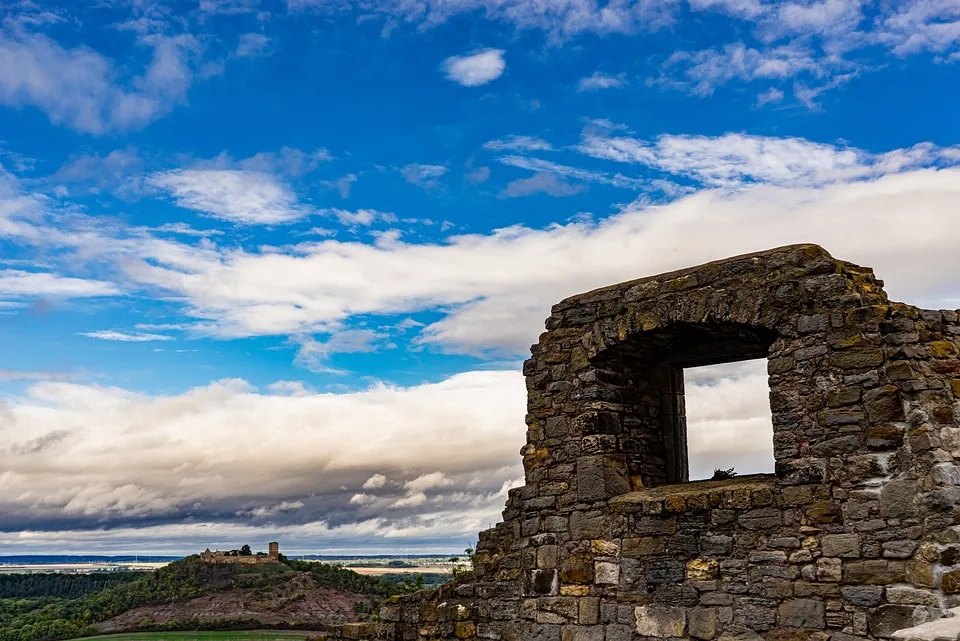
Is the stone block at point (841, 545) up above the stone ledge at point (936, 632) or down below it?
above

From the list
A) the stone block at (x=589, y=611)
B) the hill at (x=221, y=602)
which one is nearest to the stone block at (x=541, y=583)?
the stone block at (x=589, y=611)

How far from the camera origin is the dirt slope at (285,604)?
22062 mm

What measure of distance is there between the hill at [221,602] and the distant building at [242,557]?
0.93 ft

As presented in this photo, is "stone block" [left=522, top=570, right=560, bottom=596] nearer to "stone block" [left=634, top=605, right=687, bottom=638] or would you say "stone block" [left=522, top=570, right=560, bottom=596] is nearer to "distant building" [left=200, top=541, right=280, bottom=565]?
"stone block" [left=634, top=605, right=687, bottom=638]

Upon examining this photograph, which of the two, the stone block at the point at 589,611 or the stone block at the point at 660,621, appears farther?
the stone block at the point at 589,611

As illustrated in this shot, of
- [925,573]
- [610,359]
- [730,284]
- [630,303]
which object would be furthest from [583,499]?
[925,573]

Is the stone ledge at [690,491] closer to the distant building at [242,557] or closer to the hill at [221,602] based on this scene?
the hill at [221,602]

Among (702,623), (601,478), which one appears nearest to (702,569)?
(702,623)

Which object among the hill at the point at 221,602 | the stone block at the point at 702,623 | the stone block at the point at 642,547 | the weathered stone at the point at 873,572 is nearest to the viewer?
the weathered stone at the point at 873,572

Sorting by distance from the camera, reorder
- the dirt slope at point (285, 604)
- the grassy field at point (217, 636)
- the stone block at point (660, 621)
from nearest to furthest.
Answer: the stone block at point (660, 621), the grassy field at point (217, 636), the dirt slope at point (285, 604)

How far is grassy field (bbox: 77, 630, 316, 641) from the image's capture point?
2088 cm

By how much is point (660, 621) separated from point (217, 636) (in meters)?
20.0

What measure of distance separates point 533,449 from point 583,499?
0.83 metres

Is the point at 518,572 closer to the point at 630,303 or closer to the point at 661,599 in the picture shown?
the point at 661,599
